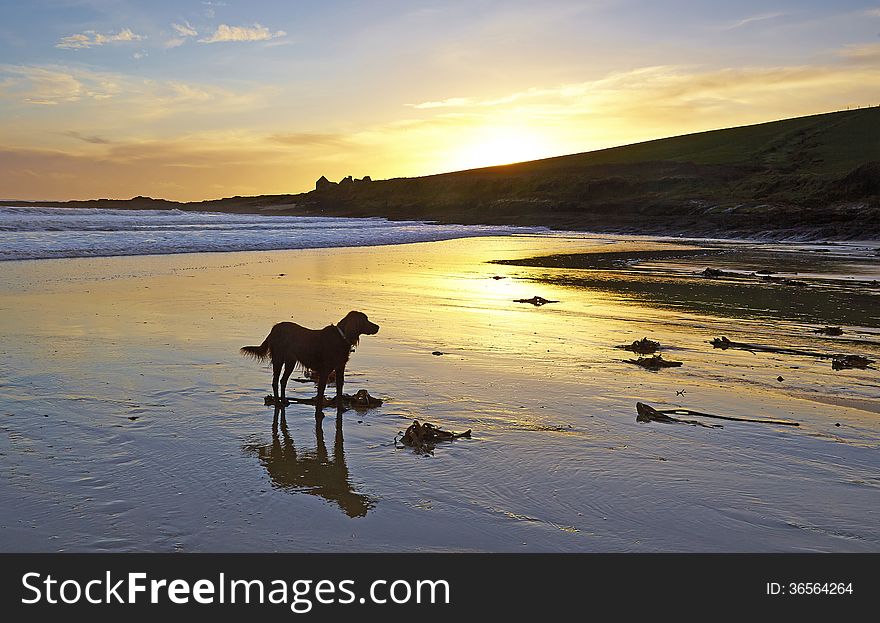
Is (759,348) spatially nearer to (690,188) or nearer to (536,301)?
(536,301)

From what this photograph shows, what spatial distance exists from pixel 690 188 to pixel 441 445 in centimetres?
7825

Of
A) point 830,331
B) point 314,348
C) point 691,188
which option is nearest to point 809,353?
point 830,331

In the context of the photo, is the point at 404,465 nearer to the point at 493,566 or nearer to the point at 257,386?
the point at 493,566

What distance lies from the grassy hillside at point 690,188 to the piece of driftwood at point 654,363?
40.0 metres

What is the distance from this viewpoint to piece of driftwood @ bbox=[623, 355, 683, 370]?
9320 millimetres

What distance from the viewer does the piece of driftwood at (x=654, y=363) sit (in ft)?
30.6

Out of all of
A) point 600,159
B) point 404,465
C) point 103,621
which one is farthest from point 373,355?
point 600,159

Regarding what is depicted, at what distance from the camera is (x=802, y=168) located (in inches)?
3172

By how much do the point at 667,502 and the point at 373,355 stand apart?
18.8ft

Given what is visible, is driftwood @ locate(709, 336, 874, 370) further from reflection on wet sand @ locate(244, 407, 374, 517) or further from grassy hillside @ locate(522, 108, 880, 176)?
grassy hillside @ locate(522, 108, 880, 176)

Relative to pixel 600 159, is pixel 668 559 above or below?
below

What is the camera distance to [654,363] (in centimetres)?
936

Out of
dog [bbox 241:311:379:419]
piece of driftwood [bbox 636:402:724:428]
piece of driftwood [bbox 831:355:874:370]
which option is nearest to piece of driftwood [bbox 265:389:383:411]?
Result: dog [bbox 241:311:379:419]

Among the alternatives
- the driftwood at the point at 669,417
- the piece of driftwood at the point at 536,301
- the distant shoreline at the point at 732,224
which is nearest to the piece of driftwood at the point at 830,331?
the piece of driftwood at the point at 536,301
